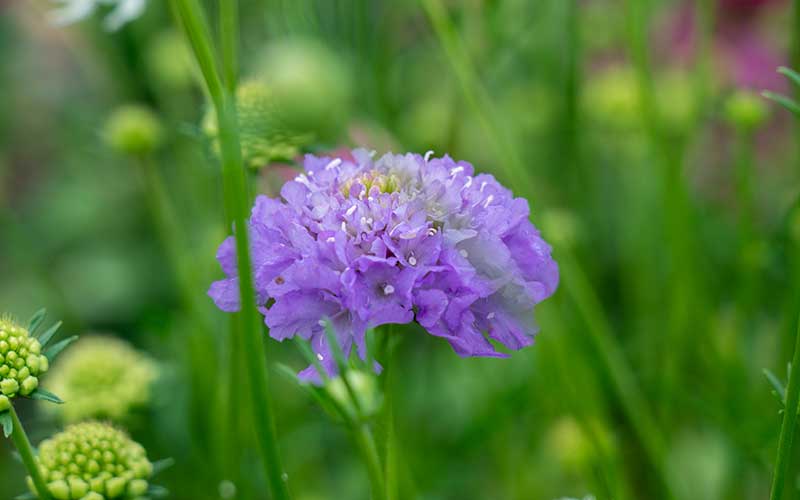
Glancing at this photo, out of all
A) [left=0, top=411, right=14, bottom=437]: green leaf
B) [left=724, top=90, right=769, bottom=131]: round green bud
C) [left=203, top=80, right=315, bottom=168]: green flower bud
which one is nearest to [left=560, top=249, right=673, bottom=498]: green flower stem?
[left=724, top=90, right=769, bottom=131]: round green bud

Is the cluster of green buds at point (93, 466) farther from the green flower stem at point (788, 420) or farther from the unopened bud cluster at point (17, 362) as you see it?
the green flower stem at point (788, 420)

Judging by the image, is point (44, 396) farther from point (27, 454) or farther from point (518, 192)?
point (518, 192)

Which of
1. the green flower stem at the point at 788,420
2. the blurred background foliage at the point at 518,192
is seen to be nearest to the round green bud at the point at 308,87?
the blurred background foliage at the point at 518,192

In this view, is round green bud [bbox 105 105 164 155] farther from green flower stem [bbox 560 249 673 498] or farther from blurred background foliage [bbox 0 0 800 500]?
green flower stem [bbox 560 249 673 498]

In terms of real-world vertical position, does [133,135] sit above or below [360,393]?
above

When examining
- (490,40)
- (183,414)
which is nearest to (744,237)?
(490,40)

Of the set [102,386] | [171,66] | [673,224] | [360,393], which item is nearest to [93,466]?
[360,393]
